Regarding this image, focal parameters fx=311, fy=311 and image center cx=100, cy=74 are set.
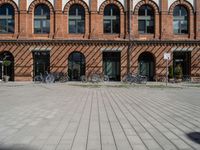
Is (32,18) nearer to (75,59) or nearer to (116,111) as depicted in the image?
(75,59)

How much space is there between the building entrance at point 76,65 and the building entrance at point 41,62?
7.75 ft

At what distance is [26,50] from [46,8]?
4915mm

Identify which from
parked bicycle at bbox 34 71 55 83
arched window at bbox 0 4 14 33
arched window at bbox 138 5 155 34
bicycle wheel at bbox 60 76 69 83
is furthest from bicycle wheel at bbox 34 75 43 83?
arched window at bbox 138 5 155 34

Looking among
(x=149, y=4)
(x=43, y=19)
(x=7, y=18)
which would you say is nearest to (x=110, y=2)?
(x=149, y=4)

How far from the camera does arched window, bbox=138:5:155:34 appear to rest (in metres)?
33.2

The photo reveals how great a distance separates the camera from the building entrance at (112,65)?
109ft

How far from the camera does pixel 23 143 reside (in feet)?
20.4

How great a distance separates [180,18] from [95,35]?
936cm

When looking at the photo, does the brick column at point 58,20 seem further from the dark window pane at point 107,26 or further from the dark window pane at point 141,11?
the dark window pane at point 141,11

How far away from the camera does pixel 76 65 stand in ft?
110

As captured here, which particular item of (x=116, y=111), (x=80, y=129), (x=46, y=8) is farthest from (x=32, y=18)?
(x=80, y=129)

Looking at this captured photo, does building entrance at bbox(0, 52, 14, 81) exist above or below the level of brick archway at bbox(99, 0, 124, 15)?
below

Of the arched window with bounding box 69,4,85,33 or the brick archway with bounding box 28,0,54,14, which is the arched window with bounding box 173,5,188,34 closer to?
the arched window with bounding box 69,4,85,33

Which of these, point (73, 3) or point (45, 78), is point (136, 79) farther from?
point (73, 3)
